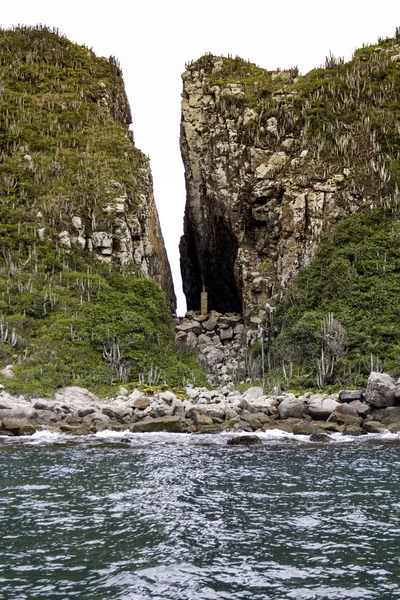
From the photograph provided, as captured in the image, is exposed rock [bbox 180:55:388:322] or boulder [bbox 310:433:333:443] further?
exposed rock [bbox 180:55:388:322]

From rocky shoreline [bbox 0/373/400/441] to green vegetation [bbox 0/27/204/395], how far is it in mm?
3757

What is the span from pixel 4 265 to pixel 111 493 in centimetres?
3692

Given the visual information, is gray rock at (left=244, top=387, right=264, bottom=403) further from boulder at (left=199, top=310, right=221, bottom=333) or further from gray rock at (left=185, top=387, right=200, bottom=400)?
boulder at (left=199, top=310, right=221, bottom=333)

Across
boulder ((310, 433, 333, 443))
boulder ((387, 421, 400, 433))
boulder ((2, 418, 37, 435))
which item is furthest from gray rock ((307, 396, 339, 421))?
boulder ((2, 418, 37, 435))

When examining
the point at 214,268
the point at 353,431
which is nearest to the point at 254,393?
the point at 353,431

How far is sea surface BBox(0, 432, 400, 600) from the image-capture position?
28.0ft

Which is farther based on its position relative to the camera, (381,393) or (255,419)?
(381,393)

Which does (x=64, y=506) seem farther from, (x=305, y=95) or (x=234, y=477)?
(x=305, y=95)

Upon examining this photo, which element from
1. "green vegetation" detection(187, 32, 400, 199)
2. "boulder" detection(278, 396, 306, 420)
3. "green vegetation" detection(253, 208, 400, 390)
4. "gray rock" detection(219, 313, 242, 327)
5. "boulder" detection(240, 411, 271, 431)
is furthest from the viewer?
"gray rock" detection(219, 313, 242, 327)

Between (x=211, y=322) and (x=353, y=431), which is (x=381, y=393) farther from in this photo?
(x=211, y=322)

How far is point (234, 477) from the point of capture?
16.5 m

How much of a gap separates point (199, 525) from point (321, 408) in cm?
1880

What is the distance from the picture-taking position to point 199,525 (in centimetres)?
1179

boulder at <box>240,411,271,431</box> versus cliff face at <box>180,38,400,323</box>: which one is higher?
cliff face at <box>180,38,400,323</box>
